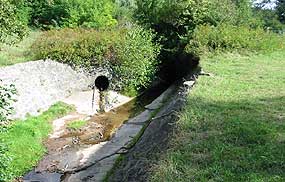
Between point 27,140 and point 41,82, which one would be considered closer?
point 27,140

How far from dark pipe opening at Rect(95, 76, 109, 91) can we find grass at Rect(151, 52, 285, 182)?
A: 10.4m

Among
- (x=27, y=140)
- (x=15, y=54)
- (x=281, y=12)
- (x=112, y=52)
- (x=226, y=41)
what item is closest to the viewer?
(x=27, y=140)

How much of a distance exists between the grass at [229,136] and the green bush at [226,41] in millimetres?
7934

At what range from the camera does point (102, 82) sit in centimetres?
2361

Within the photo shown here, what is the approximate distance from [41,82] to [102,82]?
16.2ft

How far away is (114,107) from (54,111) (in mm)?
3451

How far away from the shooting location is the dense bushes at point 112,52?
22172 millimetres

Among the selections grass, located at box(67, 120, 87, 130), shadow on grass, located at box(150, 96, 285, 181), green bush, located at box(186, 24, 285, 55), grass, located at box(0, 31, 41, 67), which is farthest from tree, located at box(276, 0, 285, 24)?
shadow on grass, located at box(150, 96, 285, 181)

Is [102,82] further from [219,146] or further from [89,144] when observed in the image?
[219,146]

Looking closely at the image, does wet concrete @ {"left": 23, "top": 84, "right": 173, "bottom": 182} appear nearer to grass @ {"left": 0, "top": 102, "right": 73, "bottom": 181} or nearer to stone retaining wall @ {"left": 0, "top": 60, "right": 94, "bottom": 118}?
grass @ {"left": 0, "top": 102, "right": 73, "bottom": 181}

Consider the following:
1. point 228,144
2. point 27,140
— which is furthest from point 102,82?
point 228,144

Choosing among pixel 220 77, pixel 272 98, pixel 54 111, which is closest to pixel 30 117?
pixel 54 111

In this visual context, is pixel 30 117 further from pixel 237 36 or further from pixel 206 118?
pixel 237 36

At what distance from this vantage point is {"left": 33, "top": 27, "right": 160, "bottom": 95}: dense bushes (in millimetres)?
22172
